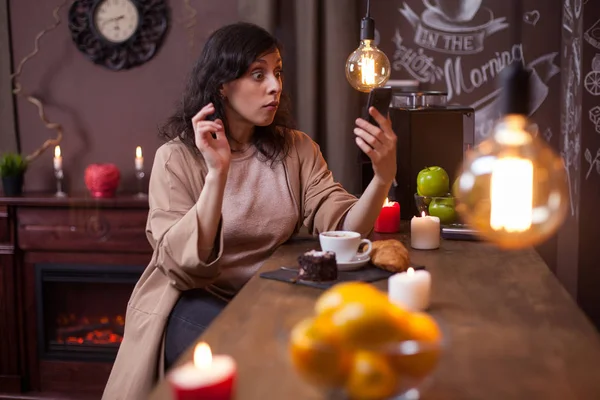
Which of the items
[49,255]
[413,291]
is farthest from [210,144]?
[49,255]

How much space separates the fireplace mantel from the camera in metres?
3.32

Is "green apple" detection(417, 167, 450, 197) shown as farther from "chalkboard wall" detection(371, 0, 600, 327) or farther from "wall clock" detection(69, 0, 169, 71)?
"wall clock" detection(69, 0, 169, 71)

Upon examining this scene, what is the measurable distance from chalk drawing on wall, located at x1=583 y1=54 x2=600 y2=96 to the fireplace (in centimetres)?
213

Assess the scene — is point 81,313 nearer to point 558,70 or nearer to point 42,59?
point 42,59

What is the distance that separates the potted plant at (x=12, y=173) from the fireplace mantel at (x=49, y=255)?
0.11m

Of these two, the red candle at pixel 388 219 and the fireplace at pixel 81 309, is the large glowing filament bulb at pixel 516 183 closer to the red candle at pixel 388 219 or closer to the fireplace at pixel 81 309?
the red candle at pixel 388 219

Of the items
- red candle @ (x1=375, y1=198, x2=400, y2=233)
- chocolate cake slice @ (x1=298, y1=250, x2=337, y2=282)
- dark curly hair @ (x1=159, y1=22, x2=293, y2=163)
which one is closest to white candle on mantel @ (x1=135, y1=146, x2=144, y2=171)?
dark curly hair @ (x1=159, y1=22, x2=293, y2=163)

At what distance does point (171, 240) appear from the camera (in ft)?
6.08

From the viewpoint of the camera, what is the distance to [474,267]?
1.77 metres

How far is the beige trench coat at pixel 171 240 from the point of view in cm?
185

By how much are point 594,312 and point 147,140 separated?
2.34 m

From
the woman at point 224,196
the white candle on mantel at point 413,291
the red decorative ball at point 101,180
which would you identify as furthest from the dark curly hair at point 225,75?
the red decorative ball at point 101,180

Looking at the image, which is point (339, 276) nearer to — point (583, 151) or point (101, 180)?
point (583, 151)

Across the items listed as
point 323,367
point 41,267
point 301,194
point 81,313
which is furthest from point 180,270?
point 81,313
